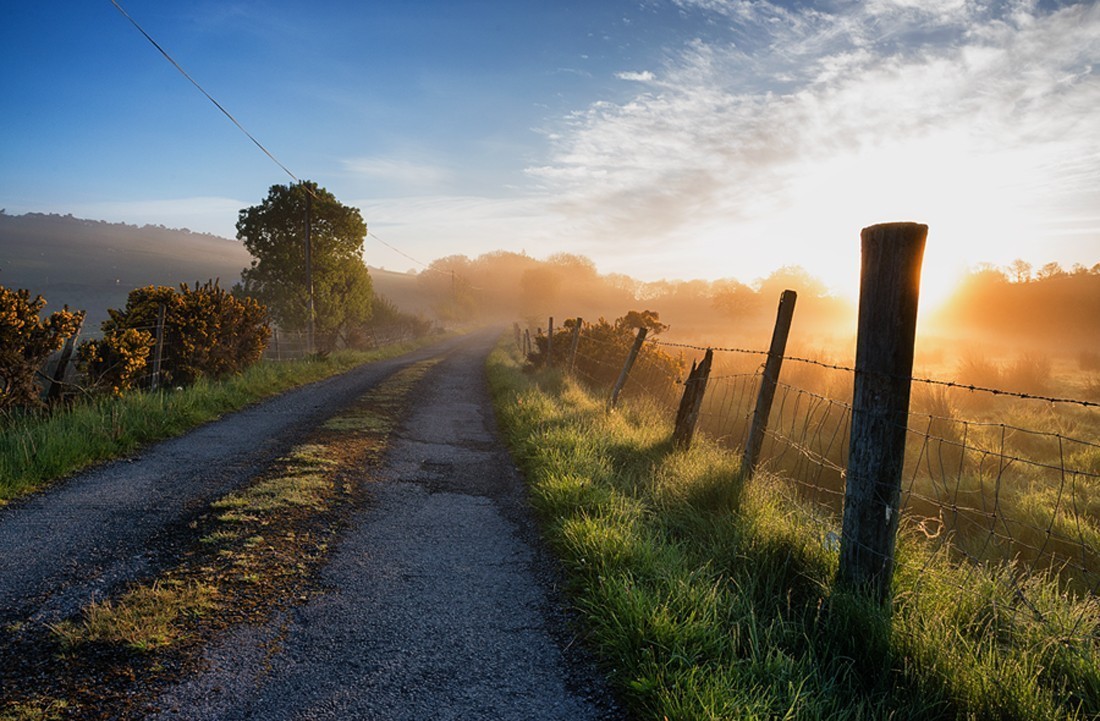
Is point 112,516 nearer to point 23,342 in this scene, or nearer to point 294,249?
point 23,342

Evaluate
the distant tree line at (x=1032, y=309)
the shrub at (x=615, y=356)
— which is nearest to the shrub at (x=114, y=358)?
the shrub at (x=615, y=356)

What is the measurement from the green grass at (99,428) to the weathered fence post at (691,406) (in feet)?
22.6

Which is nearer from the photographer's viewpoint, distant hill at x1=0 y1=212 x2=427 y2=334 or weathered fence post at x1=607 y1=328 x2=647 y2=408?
weathered fence post at x1=607 y1=328 x2=647 y2=408

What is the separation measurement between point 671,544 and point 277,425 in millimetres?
6965

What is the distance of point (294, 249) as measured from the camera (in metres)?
24.7

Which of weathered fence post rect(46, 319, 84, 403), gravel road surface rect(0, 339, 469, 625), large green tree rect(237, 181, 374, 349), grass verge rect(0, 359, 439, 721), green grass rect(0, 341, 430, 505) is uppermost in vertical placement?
large green tree rect(237, 181, 374, 349)

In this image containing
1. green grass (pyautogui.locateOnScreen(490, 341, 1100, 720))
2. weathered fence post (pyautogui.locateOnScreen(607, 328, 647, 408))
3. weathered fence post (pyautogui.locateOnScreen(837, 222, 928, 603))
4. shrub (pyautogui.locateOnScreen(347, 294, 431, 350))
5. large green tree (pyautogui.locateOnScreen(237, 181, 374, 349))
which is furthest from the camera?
shrub (pyautogui.locateOnScreen(347, 294, 431, 350))

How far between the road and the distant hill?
4742cm

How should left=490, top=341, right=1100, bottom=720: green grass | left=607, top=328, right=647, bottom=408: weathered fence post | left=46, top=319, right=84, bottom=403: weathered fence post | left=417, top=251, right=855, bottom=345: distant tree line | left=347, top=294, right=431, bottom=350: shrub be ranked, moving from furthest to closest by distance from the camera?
left=417, top=251, right=855, bottom=345: distant tree line
left=347, top=294, right=431, bottom=350: shrub
left=607, top=328, right=647, bottom=408: weathered fence post
left=46, top=319, right=84, bottom=403: weathered fence post
left=490, top=341, right=1100, bottom=720: green grass

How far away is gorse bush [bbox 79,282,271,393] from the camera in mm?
8539

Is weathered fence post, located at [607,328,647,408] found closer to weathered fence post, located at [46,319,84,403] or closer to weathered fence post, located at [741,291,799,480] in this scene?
weathered fence post, located at [741,291,799,480]

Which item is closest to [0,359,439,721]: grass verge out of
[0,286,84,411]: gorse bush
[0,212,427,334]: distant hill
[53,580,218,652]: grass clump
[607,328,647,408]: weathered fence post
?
[53,580,218,652]: grass clump

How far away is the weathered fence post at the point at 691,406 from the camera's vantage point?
21.5 feet

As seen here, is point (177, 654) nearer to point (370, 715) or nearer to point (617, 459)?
point (370, 715)
